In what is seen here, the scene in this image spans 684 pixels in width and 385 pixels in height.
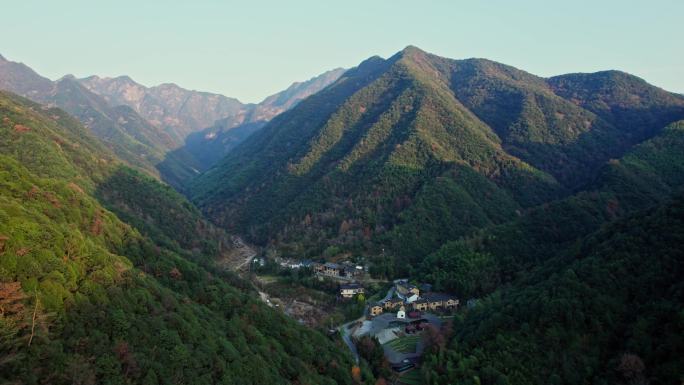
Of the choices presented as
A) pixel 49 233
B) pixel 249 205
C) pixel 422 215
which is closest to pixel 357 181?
pixel 422 215

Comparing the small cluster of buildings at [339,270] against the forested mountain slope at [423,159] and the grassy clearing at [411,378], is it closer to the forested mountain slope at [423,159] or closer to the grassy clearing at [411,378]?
the forested mountain slope at [423,159]

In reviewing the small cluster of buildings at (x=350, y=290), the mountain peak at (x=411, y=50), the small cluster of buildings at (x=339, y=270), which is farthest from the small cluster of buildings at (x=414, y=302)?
the mountain peak at (x=411, y=50)

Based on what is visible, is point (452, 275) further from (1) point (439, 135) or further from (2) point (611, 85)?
(2) point (611, 85)

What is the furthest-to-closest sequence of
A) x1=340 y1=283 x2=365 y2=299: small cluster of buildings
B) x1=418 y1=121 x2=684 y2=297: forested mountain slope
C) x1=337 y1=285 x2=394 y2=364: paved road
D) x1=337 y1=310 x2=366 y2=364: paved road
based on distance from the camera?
x1=340 y1=283 x2=365 y2=299: small cluster of buildings, x1=418 y1=121 x2=684 y2=297: forested mountain slope, x1=337 y1=285 x2=394 y2=364: paved road, x1=337 y1=310 x2=366 y2=364: paved road

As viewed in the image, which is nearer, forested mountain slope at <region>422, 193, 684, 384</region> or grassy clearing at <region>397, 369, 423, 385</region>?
forested mountain slope at <region>422, 193, 684, 384</region>

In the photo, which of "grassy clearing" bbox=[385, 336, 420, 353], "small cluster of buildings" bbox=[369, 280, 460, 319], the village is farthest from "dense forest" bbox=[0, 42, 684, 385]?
"small cluster of buildings" bbox=[369, 280, 460, 319]

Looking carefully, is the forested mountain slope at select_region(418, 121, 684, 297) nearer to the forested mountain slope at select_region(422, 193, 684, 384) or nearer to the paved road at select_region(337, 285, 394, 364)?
the forested mountain slope at select_region(422, 193, 684, 384)
